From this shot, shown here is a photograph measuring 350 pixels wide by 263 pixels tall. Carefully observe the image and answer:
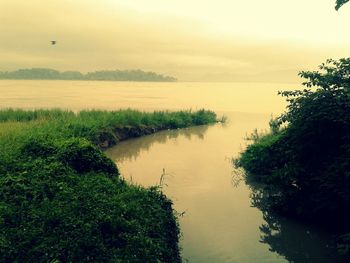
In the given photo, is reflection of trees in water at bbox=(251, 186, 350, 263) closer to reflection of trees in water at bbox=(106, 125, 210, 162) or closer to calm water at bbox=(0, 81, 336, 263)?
calm water at bbox=(0, 81, 336, 263)

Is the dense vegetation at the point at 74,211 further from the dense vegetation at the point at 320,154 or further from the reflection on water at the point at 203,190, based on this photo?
the dense vegetation at the point at 320,154

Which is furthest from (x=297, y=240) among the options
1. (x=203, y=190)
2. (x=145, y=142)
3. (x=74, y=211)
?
(x=145, y=142)

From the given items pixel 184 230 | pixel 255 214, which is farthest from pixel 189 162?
pixel 184 230

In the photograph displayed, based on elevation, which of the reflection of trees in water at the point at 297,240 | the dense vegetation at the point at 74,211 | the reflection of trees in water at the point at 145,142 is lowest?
the reflection of trees in water at the point at 297,240

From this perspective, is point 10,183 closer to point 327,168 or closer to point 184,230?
point 184,230

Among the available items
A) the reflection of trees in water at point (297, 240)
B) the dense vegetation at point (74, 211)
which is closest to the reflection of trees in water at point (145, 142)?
the dense vegetation at point (74, 211)

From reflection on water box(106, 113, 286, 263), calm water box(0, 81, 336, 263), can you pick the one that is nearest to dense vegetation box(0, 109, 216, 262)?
reflection on water box(106, 113, 286, 263)

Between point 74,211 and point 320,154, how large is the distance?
8.57 m

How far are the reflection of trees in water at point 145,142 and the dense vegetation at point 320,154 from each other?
13733mm

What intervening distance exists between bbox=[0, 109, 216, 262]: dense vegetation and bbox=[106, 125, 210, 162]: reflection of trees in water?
11970mm

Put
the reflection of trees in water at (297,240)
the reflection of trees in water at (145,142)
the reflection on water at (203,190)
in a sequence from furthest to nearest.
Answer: the reflection of trees in water at (145,142), the reflection on water at (203,190), the reflection of trees in water at (297,240)

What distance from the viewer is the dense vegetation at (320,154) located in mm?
11945

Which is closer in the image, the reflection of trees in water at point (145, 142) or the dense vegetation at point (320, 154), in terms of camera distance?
the dense vegetation at point (320, 154)

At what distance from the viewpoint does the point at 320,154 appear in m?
13.1
